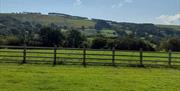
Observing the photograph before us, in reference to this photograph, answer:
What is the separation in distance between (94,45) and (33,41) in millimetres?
9476

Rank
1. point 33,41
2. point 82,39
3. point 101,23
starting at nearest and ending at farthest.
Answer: point 33,41, point 82,39, point 101,23

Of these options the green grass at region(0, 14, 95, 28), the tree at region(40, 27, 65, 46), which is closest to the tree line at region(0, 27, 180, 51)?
the tree at region(40, 27, 65, 46)

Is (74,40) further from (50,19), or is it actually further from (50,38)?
(50,19)

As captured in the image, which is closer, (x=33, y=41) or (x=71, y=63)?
(x=71, y=63)

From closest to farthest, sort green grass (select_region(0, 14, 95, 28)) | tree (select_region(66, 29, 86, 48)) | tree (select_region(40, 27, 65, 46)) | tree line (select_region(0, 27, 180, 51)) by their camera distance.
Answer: tree line (select_region(0, 27, 180, 51)) < tree (select_region(40, 27, 65, 46)) < tree (select_region(66, 29, 86, 48)) < green grass (select_region(0, 14, 95, 28))

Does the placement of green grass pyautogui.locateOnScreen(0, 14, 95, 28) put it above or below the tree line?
above

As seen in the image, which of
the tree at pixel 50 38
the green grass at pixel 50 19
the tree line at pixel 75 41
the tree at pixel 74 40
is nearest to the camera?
the tree line at pixel 75 41

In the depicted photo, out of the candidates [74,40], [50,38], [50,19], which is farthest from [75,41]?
[50,19]

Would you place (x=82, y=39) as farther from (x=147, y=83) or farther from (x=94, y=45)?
(x=147, y=83)

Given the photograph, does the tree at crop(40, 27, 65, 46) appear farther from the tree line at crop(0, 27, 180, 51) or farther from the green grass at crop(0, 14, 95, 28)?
the green grass at crop(0, 14, 95, 28)

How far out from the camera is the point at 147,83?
1758 cm

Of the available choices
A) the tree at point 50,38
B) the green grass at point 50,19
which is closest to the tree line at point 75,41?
the tree at point 50,38

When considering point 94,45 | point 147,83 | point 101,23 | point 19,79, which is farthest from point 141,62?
point 101,23

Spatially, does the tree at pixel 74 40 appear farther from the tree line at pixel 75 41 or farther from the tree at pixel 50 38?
the tree at pixel 50 38
